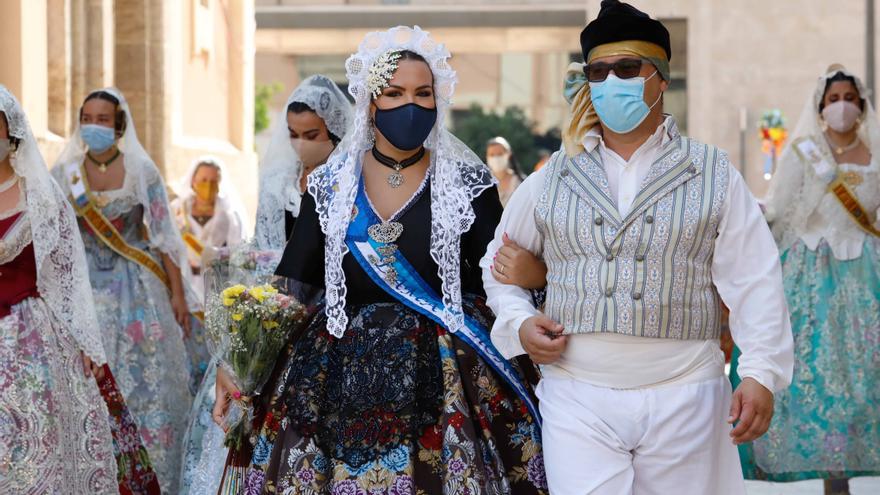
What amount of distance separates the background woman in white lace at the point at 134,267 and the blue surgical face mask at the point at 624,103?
4.58 metres

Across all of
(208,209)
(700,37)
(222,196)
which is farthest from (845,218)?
(700,37)

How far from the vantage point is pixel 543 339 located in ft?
15.5

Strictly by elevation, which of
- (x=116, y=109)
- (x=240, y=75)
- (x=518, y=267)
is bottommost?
(x=518, y=267)

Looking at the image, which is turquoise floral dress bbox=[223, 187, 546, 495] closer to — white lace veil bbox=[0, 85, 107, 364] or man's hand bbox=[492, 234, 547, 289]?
man's hand bbox=[492, 234, 547, 289]

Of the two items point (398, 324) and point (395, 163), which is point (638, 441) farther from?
point (395, 163)

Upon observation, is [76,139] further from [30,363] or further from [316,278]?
[316,278]

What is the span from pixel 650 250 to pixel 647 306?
0.53 ft

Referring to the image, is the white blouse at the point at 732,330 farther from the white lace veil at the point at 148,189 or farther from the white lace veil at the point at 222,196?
the white lace veil at the point at 222,196

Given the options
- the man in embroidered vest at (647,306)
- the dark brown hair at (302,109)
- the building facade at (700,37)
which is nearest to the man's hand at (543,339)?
the man in embroidered vest at (647,306)

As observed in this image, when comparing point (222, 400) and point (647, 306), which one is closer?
point (647, 306)

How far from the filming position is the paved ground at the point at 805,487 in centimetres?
930

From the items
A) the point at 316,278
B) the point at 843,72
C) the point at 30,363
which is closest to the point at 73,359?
the point at 30,363

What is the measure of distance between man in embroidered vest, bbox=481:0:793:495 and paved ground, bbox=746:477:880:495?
4729 mm

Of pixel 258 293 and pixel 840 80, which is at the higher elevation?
pixel 840 80
